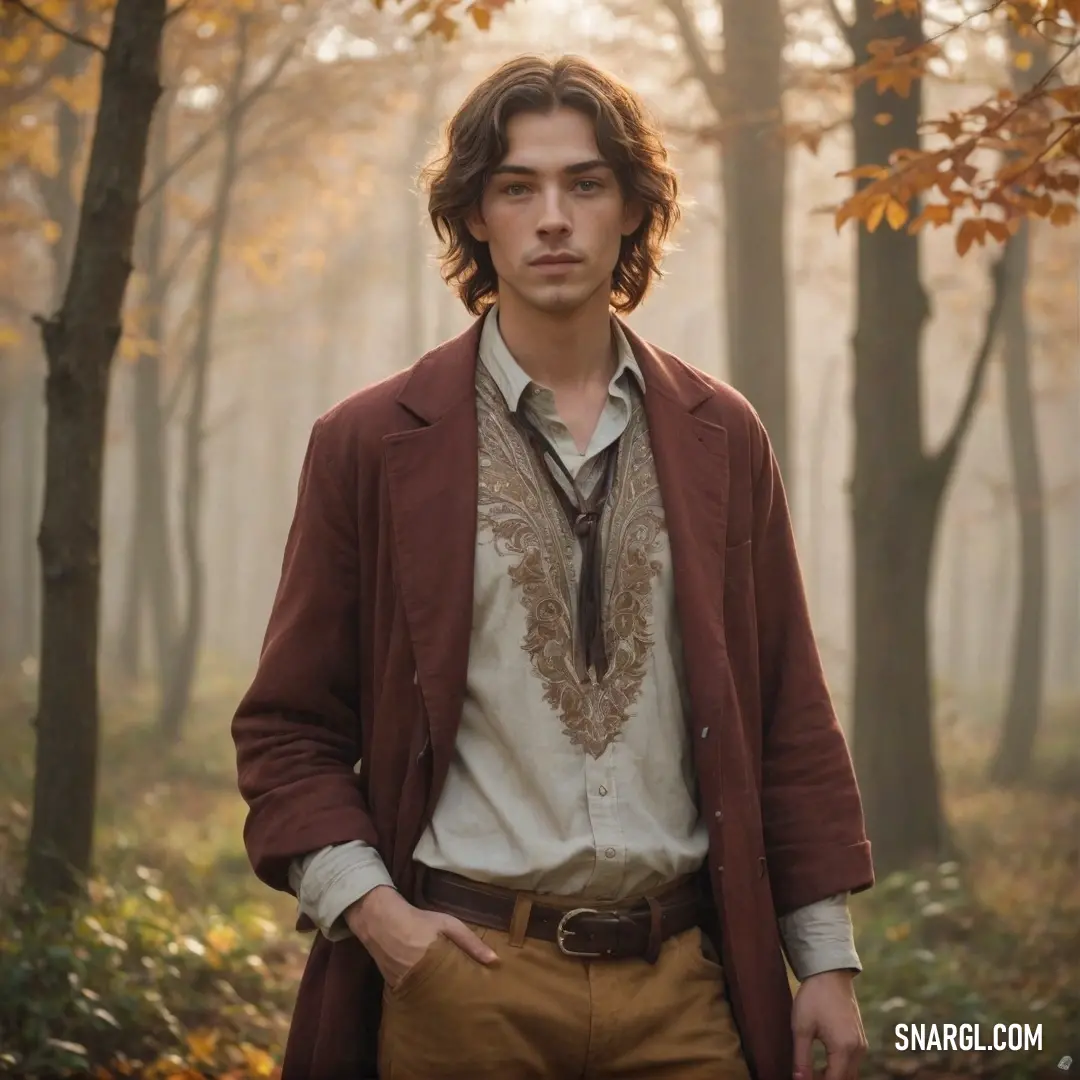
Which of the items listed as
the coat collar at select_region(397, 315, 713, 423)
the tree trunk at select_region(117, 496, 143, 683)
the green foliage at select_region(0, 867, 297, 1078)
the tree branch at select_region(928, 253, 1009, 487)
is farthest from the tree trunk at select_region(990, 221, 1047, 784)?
the coat collar at select_region(397, 315, 713, 423)

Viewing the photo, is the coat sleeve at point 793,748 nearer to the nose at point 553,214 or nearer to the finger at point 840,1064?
the finger at point 840,1064

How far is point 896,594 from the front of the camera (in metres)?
7.43

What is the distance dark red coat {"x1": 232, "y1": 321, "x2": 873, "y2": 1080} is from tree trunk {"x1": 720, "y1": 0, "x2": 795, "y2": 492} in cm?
589

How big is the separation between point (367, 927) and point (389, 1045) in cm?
24

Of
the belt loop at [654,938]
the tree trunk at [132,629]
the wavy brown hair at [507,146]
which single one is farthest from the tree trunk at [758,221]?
the tree trunk at [132,629]

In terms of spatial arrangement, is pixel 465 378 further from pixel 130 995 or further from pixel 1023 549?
pixel 1023 549

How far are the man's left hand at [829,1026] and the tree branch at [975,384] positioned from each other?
4701 mm

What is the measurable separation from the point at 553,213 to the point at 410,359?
17033 millimetres

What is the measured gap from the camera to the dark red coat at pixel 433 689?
102 inches

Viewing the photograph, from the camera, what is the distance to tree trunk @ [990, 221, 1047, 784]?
1245 centimetres

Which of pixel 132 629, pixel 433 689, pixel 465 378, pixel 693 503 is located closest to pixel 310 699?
pixel 433 689

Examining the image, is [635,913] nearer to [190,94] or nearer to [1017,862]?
[1017,862]

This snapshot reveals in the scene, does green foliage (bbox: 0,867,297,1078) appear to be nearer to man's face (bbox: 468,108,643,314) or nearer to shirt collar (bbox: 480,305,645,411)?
shirt collar (bbox: 480,305,645,411)

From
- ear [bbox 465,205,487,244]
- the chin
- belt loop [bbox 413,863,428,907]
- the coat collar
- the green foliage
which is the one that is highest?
ear [bbox 465,205,487,244]
